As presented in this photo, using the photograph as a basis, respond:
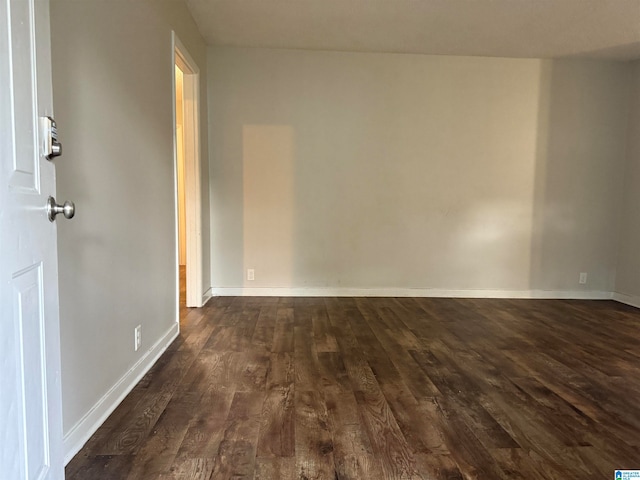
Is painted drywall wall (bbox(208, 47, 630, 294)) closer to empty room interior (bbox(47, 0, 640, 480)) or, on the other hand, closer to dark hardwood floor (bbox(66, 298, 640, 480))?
empty room interior (bbox(47, 0, 640, 480))

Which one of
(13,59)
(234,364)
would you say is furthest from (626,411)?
(13,59)

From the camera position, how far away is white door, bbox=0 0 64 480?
2.86ft

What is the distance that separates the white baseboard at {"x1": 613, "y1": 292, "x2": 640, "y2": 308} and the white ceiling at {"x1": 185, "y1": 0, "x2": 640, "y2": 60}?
255 centimetres

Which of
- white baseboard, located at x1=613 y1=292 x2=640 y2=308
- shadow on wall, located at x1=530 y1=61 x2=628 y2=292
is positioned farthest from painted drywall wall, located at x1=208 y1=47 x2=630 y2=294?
white baseboard, located at x1=613 y1=292 x2=640 y2=308

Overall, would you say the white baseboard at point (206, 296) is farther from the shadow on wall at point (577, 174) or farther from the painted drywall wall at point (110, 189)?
the shadow on wall at point (577, 174)

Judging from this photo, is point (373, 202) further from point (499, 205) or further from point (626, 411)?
point (626, 411)

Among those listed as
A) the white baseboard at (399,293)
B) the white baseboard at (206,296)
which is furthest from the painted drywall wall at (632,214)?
the white baseboard at (206,296)

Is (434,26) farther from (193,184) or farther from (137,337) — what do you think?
(137,337)

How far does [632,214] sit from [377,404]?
4.02 meters

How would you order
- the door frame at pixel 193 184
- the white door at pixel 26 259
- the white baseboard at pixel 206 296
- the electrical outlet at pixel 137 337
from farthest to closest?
1. the white baseboard at pixel 206 296
2. the door frame at pixel 193 184
3. the electrical outlet at pixel 137 337
4. the white door at pixel 26 259

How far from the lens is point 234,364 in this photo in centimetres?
242

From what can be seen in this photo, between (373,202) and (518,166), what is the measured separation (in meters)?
1.66

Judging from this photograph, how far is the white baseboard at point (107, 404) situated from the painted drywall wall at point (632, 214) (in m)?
4.74

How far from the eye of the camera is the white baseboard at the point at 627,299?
4.13 m
